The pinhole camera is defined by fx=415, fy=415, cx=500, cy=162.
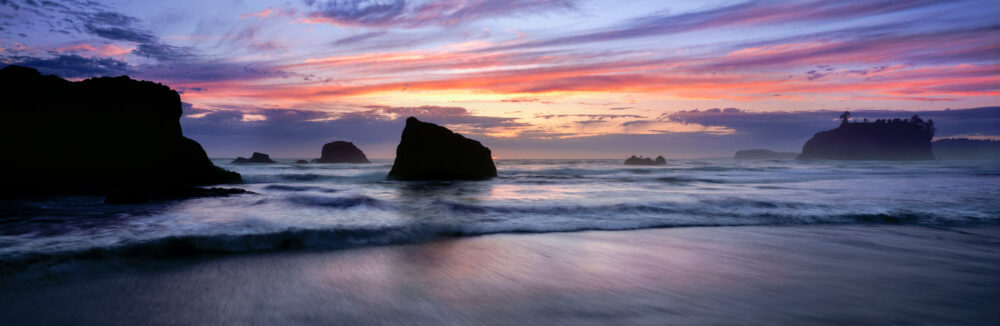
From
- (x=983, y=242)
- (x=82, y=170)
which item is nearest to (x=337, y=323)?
(x=983, y=242)

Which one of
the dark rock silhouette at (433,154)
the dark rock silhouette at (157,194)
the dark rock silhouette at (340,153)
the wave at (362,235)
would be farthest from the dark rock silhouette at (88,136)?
the dark rock silhouette at (340,153)

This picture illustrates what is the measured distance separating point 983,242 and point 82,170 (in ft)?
68.1

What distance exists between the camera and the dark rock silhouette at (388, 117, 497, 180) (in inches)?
793

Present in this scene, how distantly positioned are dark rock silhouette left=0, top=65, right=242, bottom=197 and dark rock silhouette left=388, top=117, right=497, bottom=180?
8.54 metres

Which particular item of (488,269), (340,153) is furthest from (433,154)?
(340,153)

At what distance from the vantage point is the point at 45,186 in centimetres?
1100

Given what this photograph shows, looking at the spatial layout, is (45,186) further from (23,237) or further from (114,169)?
(23,237)

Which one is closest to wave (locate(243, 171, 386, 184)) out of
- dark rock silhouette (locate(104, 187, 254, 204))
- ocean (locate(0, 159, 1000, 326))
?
dark rock silhouette (locate(104, 187, 254, 204))

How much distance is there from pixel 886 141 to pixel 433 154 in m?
130

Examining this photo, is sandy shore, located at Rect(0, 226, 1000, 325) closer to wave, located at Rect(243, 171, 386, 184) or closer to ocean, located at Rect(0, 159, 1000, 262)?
ocean, located at Rect(0, 159, 1000, 262)

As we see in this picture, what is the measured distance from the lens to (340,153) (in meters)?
62.9

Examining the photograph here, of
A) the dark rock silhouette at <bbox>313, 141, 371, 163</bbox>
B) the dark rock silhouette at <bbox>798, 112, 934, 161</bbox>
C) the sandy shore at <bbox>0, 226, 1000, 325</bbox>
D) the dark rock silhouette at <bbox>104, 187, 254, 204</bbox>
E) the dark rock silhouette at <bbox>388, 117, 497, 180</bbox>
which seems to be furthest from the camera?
the dark rock silhouette at <bbox>798, 112, 934, 161</bbox>

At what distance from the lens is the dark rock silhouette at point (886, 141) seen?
103 metres

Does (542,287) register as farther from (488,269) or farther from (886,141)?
(886,141)
